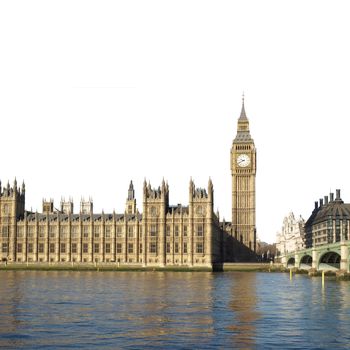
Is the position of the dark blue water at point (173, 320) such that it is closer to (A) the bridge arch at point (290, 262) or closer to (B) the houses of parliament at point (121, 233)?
(B) the houses of parliament at point (121, 233)

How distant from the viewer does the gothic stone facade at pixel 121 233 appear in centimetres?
16812

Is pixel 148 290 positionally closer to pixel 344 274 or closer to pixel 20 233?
pixel 344 274

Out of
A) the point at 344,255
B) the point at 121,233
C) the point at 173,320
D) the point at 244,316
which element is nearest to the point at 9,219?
the point at 121,233

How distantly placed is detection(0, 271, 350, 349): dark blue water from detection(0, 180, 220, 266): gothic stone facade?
86.4 meters

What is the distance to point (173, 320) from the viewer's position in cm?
5300

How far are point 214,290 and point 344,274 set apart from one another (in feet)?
97.7

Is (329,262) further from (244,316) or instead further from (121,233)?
(244,316)

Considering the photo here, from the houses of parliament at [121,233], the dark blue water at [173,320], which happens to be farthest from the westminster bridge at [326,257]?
the dark blue water at [173,320]

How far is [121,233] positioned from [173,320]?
123 m

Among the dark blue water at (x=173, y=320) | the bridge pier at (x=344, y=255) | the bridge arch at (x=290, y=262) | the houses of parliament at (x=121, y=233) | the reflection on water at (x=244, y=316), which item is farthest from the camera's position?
the bridge arch at (x=290, y=262)

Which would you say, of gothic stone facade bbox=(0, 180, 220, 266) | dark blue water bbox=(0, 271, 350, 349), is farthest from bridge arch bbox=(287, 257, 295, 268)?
dark blue water bbox=(0, 271, 350, 349)

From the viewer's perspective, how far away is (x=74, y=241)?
→ 582 ft

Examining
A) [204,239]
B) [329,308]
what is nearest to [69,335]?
[329,308]

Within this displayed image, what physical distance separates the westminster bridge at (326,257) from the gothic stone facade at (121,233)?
22.7m
